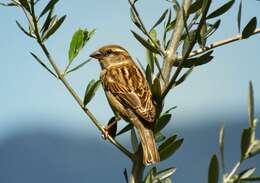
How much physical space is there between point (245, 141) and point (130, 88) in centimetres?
345

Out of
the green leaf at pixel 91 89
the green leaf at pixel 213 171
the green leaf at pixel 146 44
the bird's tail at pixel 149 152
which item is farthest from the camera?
the green leaf at pixel 91 89

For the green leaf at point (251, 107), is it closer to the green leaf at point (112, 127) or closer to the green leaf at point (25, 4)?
the green leaf at point (112, 127)

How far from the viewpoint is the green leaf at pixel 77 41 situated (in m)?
3.17

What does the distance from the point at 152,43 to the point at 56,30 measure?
0.37 m

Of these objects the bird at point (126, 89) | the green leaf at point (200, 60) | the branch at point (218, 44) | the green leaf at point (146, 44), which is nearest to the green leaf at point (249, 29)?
the branch at point (218, 44)

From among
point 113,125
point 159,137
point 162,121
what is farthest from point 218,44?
point 113,125

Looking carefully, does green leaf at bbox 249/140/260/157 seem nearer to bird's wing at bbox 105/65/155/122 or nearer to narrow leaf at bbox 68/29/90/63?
narrow leaf at bbox 68/29/90/63

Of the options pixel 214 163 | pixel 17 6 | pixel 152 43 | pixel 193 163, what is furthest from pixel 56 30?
pixel 193 163

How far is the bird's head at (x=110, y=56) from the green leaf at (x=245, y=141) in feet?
15.1

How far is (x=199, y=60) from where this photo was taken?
2.93 metres

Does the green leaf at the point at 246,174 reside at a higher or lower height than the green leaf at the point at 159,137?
higher

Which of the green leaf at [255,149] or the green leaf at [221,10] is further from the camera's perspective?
the green leaf at [221,10]

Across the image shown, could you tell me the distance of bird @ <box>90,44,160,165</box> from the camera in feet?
14.7

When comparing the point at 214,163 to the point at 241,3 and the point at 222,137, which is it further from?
the point at 241,3
